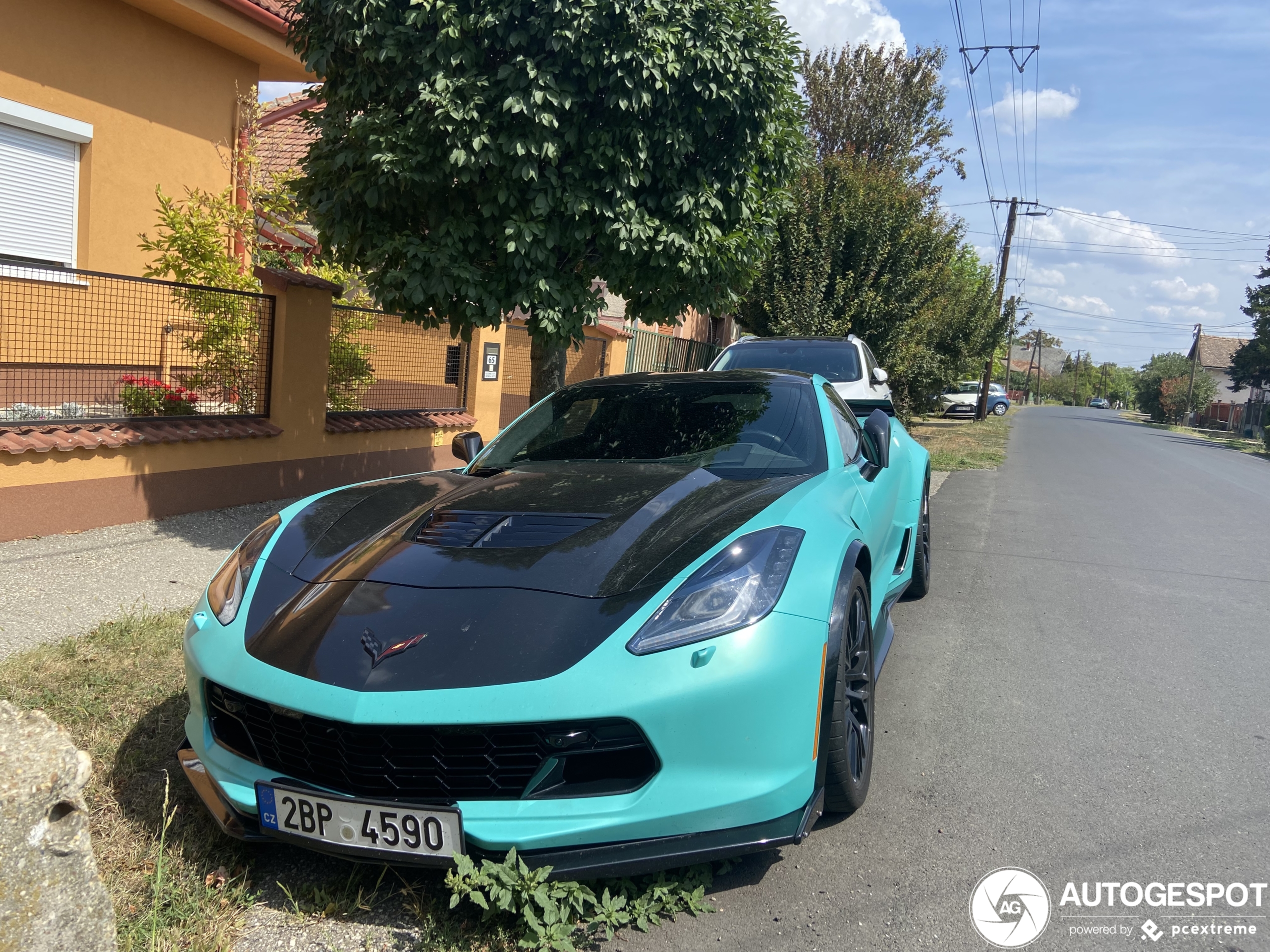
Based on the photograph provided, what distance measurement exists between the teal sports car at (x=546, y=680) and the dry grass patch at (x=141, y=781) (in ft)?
0.65

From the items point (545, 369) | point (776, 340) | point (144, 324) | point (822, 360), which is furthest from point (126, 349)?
point (822, 360)

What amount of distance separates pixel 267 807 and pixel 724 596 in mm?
1245

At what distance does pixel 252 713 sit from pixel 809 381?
279 cm

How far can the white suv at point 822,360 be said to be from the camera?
9.98 m

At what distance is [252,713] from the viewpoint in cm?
234

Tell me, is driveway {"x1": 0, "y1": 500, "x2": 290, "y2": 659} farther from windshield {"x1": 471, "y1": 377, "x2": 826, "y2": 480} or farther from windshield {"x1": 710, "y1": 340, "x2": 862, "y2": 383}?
windshield {"x1": 710, "y1": 340, "x2": 862, "y2": 383}

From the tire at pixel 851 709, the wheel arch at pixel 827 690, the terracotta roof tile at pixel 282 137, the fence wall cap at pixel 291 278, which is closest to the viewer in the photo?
the wheel arch at pixel 827 690

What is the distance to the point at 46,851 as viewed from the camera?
1.89 m

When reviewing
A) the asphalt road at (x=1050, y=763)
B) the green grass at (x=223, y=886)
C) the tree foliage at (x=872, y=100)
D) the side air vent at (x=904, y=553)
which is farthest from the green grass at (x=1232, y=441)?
the green grass at (x=223, y=886)

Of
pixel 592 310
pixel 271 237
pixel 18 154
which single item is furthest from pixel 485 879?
pixel 271 237

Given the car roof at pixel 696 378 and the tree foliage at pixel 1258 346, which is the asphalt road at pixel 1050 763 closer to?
the car roof at pixel 696 378

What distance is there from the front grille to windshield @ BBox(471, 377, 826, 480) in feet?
4.86

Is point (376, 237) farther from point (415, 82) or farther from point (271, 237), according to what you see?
point (271, 237)

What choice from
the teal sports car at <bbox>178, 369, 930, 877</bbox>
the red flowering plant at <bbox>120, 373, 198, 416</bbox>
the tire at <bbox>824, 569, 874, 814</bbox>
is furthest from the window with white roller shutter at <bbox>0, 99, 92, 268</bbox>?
the tire at <bbox>824, 569, 874, 814</bbox>
